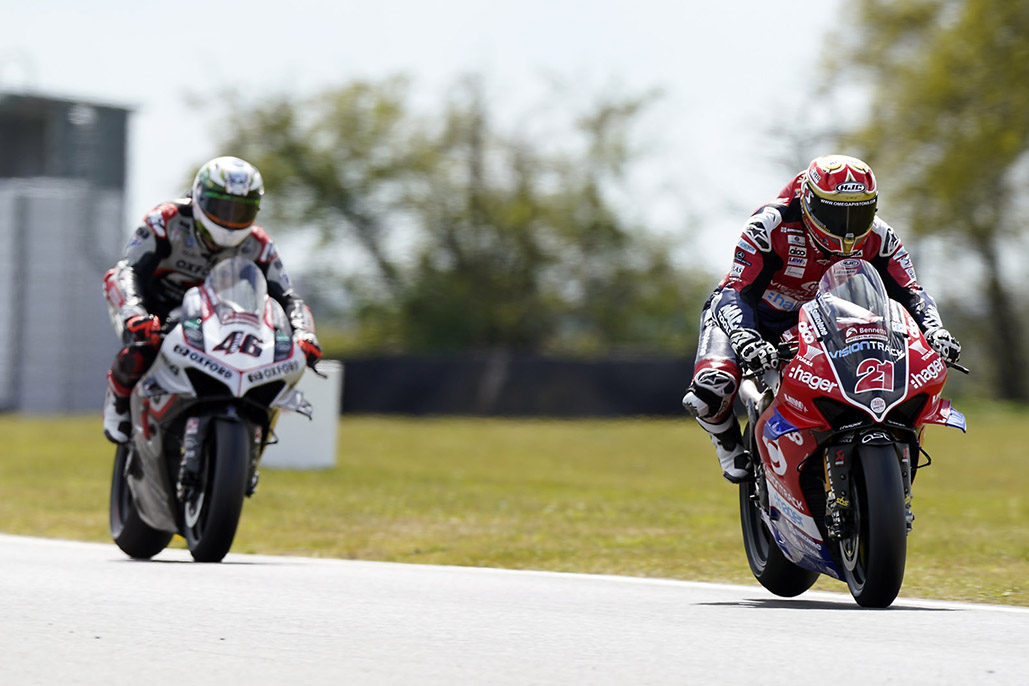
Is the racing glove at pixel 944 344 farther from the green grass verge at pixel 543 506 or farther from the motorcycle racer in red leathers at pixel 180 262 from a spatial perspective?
the motorcycle racer in red leathers at pixel 180 262

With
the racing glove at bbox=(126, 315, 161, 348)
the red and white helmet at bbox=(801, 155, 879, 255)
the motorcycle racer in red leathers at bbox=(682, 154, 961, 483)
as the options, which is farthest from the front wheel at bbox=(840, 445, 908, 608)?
the racing glove at bbox=(126, 315, 161, 348)

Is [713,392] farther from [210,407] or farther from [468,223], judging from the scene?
[468,223]

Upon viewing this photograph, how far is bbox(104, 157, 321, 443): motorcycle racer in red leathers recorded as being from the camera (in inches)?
380

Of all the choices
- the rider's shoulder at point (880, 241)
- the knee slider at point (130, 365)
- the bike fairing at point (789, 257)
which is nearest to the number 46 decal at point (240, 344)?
the knee slider at point (130, 365)

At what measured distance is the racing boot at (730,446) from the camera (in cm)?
821

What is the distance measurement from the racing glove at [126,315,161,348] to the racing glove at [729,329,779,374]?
11.3ft

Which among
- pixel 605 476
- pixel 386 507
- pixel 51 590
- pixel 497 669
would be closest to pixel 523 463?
pixel 605 476

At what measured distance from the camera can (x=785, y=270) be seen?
8.19m

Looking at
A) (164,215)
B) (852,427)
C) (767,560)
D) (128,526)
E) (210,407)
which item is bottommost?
(128,526)

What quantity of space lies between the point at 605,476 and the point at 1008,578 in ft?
36.4

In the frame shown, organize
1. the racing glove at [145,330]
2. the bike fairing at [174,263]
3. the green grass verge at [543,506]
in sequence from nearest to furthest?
1. the racing glove at [145,330]
2. the bike fairing at [174,263]
3. the green grass verge at [543,506]

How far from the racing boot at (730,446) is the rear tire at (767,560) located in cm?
15

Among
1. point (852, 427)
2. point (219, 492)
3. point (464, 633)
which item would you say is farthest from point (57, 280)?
point (464, 633)

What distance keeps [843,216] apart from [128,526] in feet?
15.2
